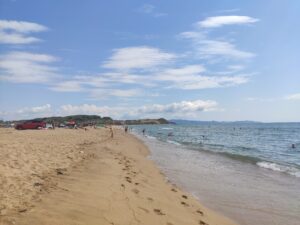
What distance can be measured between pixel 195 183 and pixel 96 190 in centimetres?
653

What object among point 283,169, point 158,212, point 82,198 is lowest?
point 283,169

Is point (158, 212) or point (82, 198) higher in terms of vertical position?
point (82, 198)

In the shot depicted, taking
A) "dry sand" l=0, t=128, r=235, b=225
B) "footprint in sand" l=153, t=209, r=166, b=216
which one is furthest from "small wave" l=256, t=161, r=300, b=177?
"footprint in sand" l=153, t=209, r=166, b=216

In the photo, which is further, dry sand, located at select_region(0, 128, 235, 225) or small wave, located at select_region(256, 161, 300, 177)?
small wave, located at select_region(256, 161, 300, 177)

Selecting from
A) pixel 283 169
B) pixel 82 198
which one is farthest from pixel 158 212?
pixel 283 169

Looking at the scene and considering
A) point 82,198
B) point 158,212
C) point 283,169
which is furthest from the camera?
point 283,169

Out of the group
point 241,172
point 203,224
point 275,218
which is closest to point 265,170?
point 241,172

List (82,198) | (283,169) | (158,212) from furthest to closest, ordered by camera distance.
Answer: (283,169), (158,212), (82,198)

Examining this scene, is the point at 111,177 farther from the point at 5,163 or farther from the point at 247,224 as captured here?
the point at 247,224

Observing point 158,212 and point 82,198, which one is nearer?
point 82,198

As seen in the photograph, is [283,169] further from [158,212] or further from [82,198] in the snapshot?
[82,198]

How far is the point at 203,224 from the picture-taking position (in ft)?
28.1

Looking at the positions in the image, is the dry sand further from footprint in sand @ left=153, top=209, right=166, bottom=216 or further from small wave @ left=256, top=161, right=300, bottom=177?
small wave @ left=256, top=161, right=300, bottom=177

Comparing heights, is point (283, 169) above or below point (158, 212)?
below
